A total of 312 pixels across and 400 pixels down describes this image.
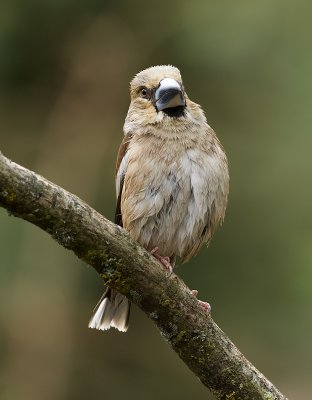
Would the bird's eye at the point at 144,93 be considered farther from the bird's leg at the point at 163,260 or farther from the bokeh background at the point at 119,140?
the bokeh background at the point at 119,140

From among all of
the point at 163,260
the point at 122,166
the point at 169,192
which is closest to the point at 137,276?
the point at 163,260

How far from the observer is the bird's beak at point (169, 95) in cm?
499

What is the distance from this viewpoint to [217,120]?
29.2 ft

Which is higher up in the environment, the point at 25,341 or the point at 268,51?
the point at 268,51

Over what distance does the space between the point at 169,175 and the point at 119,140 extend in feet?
12.3

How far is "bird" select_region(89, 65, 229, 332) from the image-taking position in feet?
15.7

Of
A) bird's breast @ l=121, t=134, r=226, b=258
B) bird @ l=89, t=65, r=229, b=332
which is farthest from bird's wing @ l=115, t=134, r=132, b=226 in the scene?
bird's breast @ l=121, t=134, r=226, b=258

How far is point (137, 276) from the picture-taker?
157 inches

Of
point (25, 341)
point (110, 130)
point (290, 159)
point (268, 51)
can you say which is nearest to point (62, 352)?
point (25, 341)

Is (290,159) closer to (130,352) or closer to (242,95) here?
(242,95)

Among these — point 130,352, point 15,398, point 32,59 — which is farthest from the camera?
point 32,59

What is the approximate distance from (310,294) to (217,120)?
74.4 inches

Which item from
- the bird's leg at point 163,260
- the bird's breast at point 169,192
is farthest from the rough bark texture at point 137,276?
the bird's breast at point 169,192

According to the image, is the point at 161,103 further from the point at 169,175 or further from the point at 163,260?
the point at 163,260
